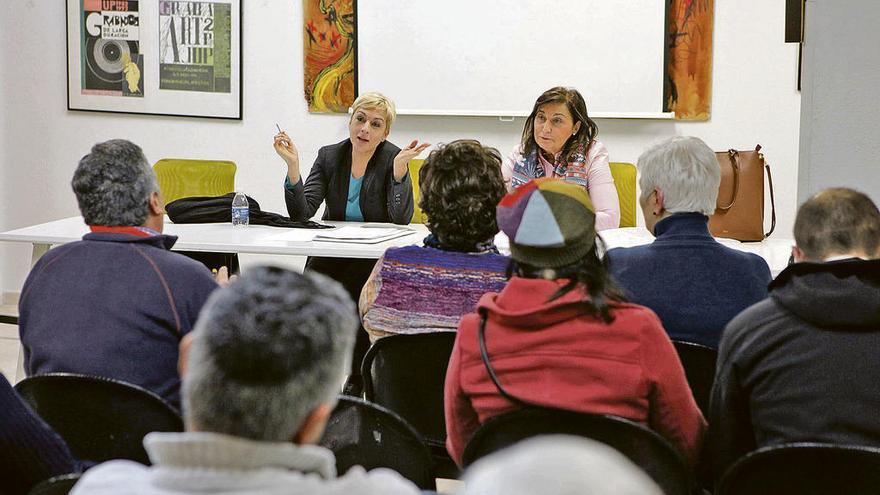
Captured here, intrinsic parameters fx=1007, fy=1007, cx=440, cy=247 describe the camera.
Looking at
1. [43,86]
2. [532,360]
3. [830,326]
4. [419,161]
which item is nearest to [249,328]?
[532,360]

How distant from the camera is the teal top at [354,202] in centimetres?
423

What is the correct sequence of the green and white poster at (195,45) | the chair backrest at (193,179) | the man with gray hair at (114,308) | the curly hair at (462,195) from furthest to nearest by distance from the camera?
1. the green and white poster at (195,45)
2. the chair backrest at (193,179)
3. the curly hair at (462,195)
4. the man with gray hair at (114,308)

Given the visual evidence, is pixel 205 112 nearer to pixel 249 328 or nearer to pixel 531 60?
pixel 531 60

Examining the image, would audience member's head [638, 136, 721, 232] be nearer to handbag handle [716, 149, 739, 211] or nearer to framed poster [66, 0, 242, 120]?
handbag handle [716, 149, 739, 211]

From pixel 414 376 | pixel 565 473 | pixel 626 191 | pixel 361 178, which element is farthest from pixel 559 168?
pixel 565 473

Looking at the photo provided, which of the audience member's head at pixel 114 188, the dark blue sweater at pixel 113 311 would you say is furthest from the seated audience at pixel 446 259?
the audience member's head at pixel 114 188

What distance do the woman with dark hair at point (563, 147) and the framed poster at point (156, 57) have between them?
2245 mm

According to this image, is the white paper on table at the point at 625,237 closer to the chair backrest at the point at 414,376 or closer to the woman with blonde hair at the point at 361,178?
the woman with blonde hair at the point at 361,178

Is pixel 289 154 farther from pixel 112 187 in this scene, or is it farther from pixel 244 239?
pixel 112 187

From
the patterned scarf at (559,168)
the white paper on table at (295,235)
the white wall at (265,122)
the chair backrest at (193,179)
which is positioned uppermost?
the white wall at (265,122)

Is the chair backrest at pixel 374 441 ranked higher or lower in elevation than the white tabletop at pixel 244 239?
lower

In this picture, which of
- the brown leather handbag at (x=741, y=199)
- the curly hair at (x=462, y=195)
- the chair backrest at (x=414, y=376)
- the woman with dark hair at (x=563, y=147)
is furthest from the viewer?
the woman with dark hair at (x=563, y=147)

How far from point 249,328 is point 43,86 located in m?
5.50

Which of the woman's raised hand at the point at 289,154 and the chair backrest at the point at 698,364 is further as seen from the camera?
the woman's raised hand at the point at 289,154
